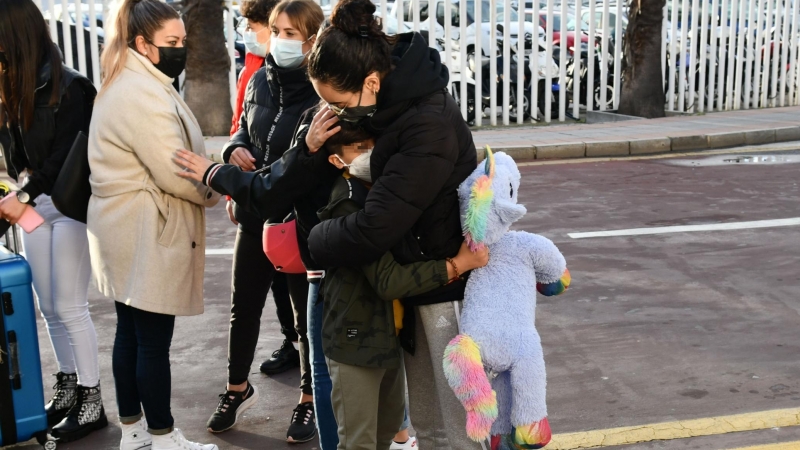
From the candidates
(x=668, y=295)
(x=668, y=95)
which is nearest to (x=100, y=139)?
(x=668, y=295)

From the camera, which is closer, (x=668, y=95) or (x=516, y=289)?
(x=516, y=289)

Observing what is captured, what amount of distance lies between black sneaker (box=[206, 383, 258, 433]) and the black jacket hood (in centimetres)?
194

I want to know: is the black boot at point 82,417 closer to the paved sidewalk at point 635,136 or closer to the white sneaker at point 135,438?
the white sneaker at point 135,438

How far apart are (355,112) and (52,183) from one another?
1.69 m

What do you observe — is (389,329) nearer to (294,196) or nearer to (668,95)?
(294,196)

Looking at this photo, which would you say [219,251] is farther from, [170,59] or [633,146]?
[633,146]

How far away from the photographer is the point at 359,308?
10.4ft

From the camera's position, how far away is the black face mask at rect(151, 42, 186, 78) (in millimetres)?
3857

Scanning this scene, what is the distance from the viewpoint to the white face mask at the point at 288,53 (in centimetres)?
392

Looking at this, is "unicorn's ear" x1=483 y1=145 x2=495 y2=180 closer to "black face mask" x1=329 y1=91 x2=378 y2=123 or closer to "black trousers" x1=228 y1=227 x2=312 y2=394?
"black face mask" x1=329 y1=91 x2=378 y2=123

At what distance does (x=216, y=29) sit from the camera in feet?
41.9

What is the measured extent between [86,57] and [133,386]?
9.79 metres

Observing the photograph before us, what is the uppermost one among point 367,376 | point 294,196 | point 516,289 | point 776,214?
point 294,196

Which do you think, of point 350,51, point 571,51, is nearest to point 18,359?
point 350,51
